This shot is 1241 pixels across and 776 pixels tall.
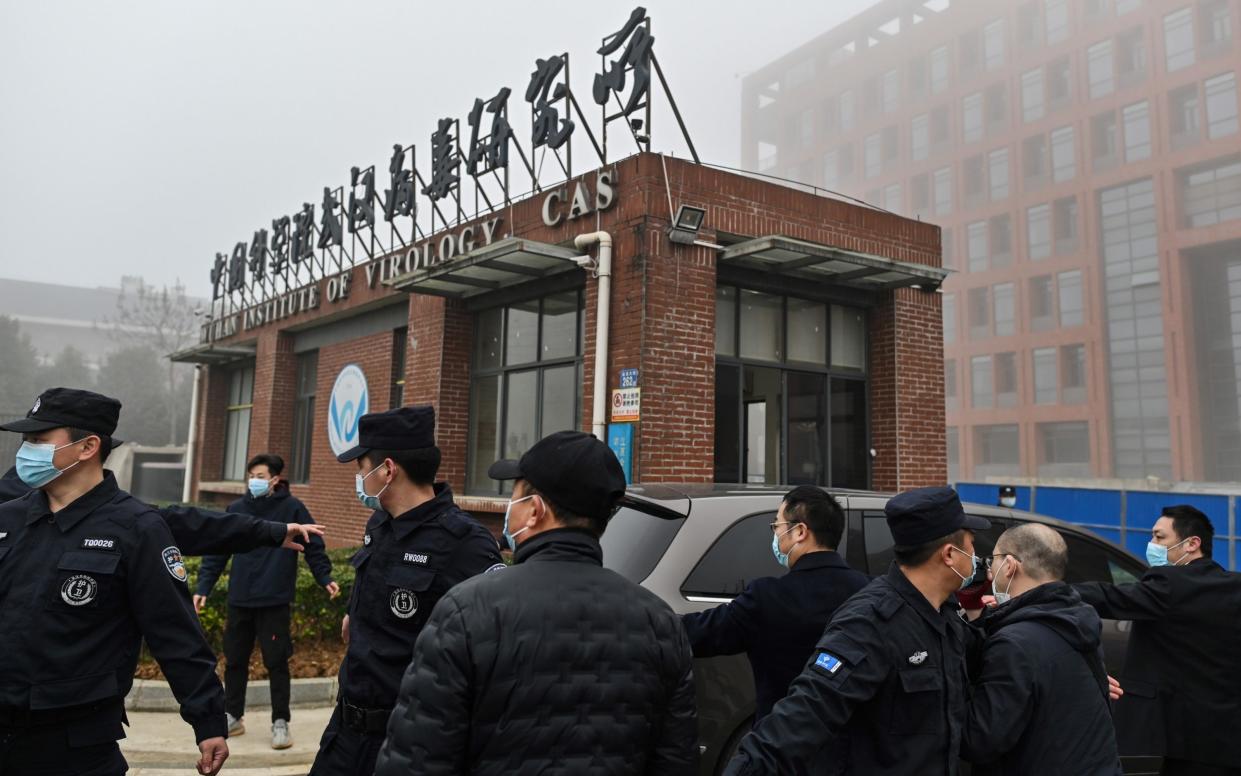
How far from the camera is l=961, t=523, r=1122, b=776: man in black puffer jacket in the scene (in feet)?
8.00

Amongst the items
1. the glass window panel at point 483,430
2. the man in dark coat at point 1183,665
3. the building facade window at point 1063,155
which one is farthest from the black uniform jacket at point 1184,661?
the building facade window at point 1063,155

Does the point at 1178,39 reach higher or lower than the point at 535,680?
higher

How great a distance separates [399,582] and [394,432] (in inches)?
23.0

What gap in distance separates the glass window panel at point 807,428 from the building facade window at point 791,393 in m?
0.01

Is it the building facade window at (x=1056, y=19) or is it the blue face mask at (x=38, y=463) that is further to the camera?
the building facade window at (x=1056, y=19)

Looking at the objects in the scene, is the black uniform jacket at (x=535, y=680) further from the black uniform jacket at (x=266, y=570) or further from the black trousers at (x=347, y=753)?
the black uniform jacket at (x=266, y=570)

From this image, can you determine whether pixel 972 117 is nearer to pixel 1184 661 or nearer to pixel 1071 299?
pixel 1071 299

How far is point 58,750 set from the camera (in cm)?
259

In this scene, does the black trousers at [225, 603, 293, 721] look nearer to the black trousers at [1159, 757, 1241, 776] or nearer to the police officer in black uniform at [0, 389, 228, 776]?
the police officer in black uniform at [0, 389, 228, 776]

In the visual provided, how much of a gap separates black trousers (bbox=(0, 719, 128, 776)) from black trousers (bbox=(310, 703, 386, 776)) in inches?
25.6

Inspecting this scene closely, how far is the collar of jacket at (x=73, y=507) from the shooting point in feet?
9.09

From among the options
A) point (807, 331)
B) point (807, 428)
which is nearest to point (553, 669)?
point (807, 428)

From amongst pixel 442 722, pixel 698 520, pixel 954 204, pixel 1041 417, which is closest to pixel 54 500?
pixel 442 722

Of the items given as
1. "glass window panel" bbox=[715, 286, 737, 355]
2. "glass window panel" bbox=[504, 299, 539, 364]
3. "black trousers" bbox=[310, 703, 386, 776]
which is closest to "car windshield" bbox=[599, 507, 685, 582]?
"black trousers" bbox=[310, 703, 386, 776]
